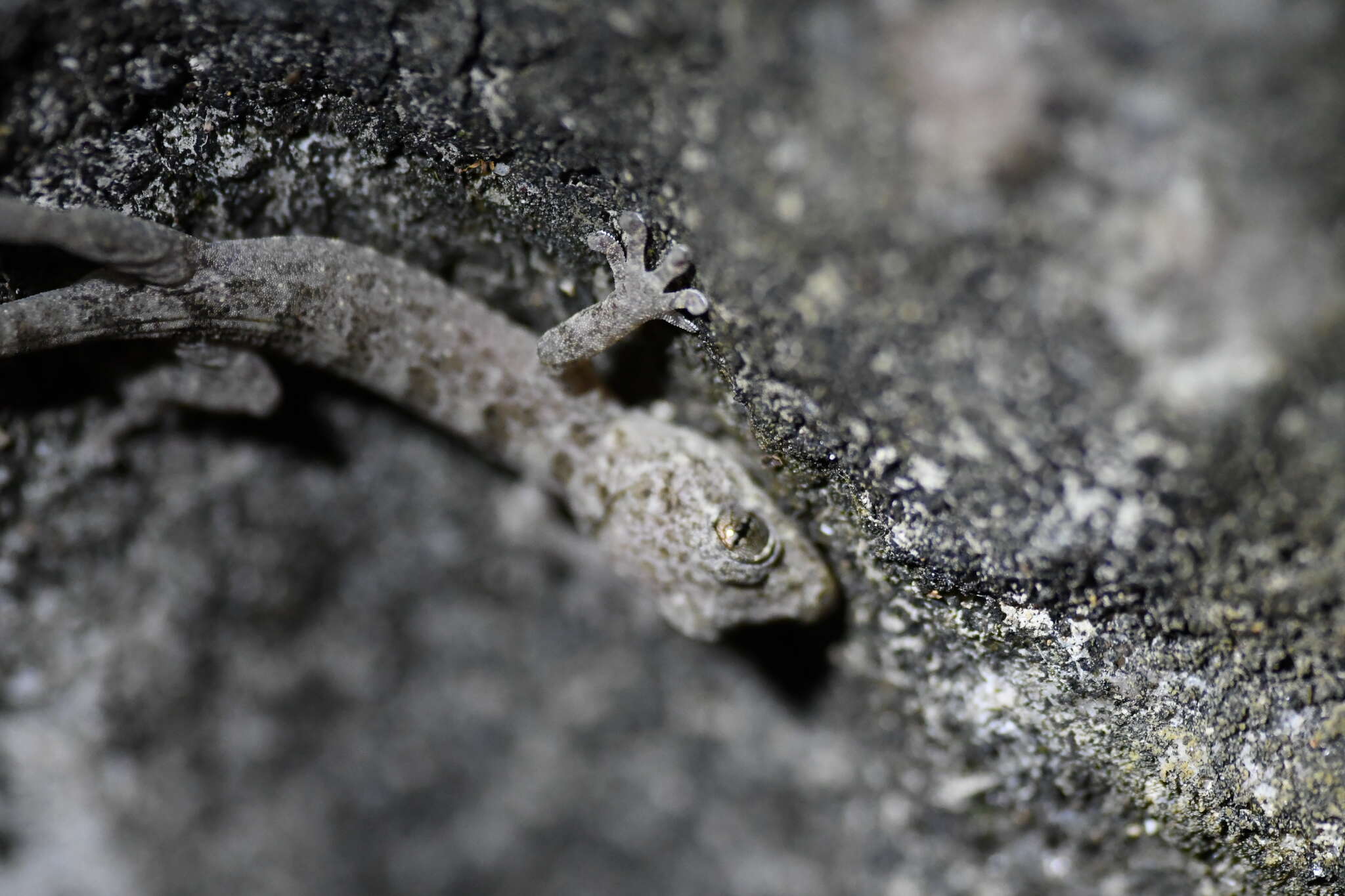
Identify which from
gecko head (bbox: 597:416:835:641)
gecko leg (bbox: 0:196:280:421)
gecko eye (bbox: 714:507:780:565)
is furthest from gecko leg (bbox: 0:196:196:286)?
gecko eye (bbox: 714:507:780:565)

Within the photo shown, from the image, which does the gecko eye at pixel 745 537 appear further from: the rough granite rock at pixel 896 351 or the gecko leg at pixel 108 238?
the gecko leg at pixel 108 238

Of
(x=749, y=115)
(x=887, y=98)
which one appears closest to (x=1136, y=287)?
(x=887, y=98)

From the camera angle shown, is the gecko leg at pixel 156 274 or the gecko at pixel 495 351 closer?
the gecko leg at pixel 156 274

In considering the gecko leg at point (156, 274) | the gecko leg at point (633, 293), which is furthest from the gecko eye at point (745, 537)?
the gecko leg at point (156, 274)

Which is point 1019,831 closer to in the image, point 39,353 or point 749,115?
point 749,115

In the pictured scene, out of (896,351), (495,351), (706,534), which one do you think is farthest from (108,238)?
(896,351)

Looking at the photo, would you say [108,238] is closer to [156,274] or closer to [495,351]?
[156,274]
